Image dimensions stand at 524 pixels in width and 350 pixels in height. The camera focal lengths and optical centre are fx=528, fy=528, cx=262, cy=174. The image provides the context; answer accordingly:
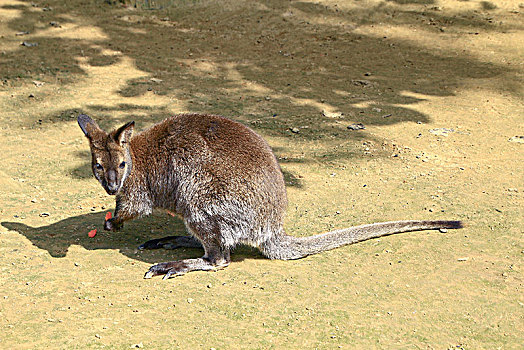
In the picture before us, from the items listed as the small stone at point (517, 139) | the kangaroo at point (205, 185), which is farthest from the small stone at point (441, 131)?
the kangaroo at point (205, 185)

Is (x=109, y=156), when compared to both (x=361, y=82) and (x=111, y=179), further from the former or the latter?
(x=361, y=82)

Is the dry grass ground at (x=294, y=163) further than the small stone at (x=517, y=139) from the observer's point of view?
No

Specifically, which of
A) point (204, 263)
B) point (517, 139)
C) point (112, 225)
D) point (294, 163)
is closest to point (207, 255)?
point (204, 263)

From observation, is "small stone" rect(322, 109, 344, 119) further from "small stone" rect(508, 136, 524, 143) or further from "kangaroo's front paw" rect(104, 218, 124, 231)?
"kangaroo's front paw" rect(104, 218, 124, 231)

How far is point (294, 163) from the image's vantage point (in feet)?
17.8

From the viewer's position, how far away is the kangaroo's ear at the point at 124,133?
3.57 m

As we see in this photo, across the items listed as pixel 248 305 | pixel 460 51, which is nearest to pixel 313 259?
pixel 248 305

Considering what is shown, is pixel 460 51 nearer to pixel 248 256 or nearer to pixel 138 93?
pixel 138 93


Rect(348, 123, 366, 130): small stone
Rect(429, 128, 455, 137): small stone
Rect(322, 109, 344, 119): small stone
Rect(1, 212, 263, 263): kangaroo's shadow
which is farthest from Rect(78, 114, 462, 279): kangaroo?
Rect(322, 109, 344, 119): small stone

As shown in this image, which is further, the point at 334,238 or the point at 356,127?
the point at 356,127

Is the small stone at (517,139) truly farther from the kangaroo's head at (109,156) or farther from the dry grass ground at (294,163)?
the kangaroo's head at (109,156)

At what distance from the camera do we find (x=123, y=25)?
9758mm

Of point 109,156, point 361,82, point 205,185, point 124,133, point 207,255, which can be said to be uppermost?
point 124,133

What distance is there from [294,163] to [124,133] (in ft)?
7.31
